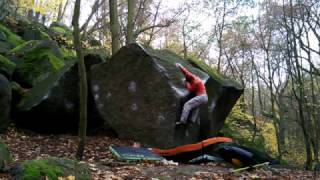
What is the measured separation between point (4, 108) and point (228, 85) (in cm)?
672

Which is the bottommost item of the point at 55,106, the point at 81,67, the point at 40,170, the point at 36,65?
the point at 40,170

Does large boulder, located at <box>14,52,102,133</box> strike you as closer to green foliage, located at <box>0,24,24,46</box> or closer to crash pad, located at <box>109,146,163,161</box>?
crash pad, located at <box>109,146,163,161</box>

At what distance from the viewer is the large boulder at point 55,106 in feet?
37.5

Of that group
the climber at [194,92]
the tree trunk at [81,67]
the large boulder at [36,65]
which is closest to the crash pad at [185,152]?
the climber at [194,92]

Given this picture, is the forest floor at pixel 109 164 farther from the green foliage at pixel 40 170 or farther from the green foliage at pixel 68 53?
the green foliage at pixel 68 53

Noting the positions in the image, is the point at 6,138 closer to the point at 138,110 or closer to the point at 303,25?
the point at 138,110

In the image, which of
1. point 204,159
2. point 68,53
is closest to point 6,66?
point 68,53

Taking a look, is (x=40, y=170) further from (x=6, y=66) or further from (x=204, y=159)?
(x=6, y=66)

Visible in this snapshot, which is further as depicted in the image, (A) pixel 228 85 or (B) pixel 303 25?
(B) pixel 303 25

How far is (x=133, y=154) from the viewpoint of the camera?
8.74m

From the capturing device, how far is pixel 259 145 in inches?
814

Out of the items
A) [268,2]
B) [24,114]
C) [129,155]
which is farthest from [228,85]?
[268,2]

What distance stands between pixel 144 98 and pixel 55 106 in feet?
8.61

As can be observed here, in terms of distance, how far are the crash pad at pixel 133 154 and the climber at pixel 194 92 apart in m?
1.50
